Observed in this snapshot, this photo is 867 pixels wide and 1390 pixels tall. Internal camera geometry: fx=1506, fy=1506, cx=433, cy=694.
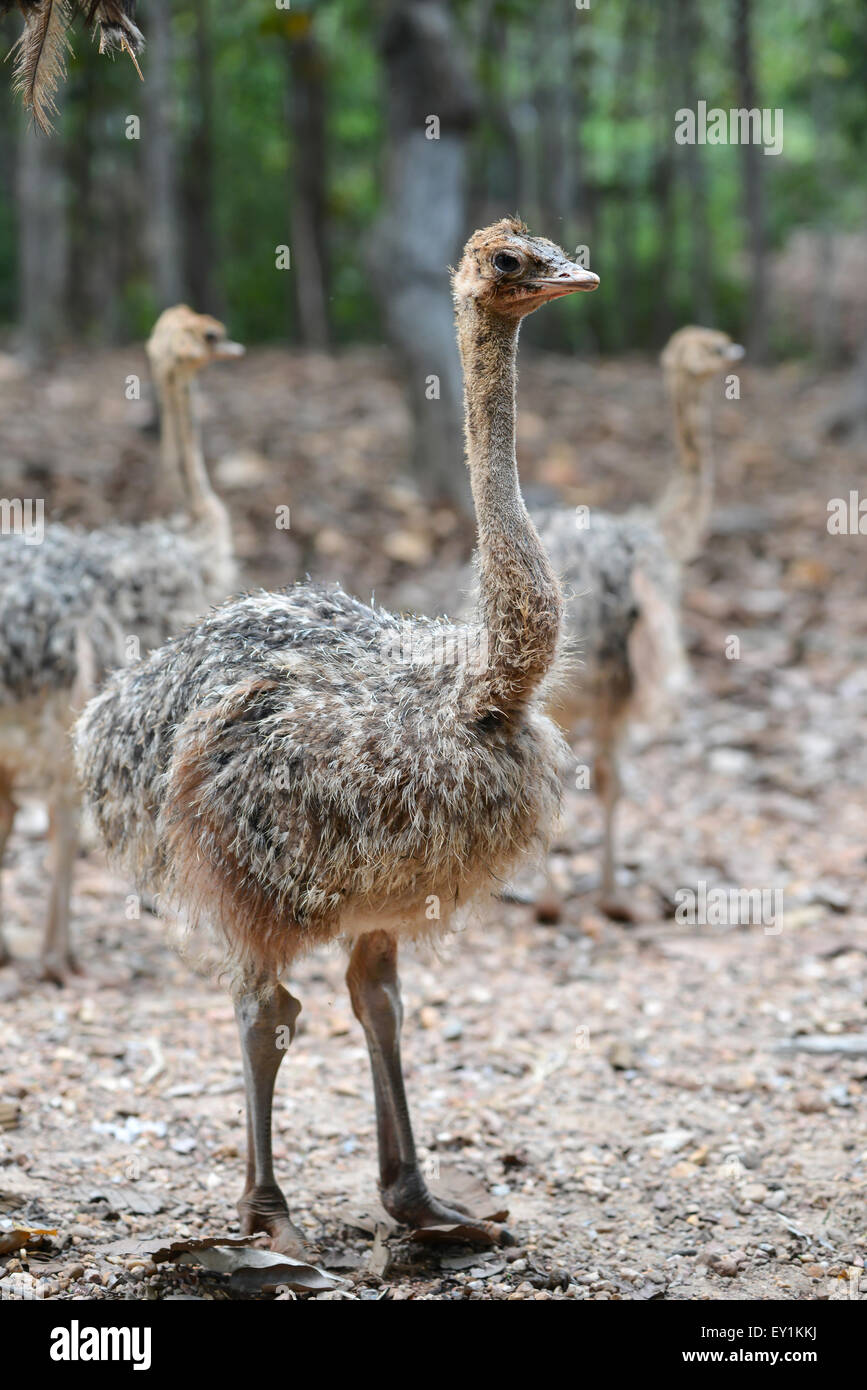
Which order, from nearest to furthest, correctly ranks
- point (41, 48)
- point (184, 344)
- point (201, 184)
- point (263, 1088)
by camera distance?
point (41, 48) → point (263, 1088) → point (184, 344) → point (201, 184)

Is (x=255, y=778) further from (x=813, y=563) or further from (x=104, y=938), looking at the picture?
(x=813, y=563)

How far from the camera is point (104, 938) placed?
22.3 feet

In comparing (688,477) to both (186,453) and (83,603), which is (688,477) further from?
(83,603)

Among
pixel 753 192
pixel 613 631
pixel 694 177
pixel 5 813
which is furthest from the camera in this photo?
pixel 694 177

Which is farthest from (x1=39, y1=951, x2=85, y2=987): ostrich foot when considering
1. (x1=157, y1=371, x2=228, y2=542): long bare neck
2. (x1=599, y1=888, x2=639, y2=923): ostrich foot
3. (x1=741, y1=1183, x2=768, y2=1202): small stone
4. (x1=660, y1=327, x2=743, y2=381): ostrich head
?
(x1=660, y1=327, x2=743, y2=381): ostrich head

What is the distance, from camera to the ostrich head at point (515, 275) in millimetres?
3746

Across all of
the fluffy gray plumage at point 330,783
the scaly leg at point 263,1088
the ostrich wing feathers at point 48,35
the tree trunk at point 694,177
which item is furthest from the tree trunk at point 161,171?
the tree trunk at point 694,177

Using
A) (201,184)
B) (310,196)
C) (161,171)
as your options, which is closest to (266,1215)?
(161,171)

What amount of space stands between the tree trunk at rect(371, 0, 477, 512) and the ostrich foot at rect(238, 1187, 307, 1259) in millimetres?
7143

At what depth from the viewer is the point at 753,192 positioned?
17594 mm

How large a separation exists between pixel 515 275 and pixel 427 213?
747cm

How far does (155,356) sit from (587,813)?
3.41 m

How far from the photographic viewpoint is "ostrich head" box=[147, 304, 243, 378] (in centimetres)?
668
